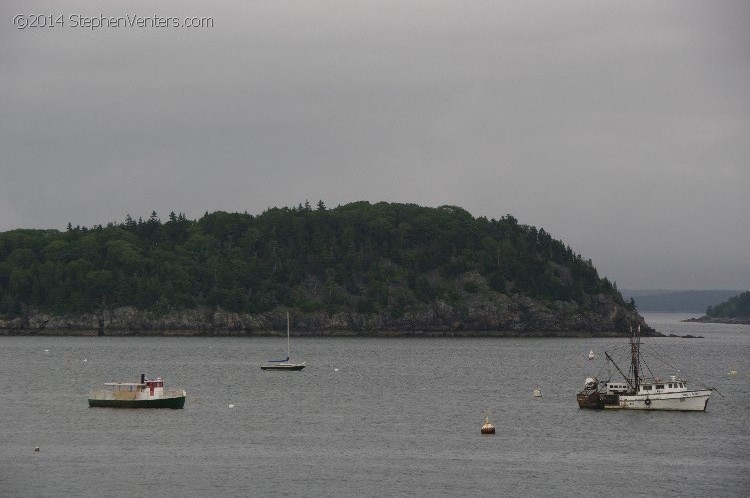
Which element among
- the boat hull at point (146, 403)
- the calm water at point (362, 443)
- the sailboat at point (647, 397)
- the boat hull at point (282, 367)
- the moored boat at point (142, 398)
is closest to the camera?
the calm water at point (362, 443)

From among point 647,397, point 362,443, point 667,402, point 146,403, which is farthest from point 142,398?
point 667,402

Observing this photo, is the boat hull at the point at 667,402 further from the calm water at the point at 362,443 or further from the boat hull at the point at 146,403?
the boat hull at the point at 146,403

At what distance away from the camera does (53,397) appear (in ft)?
366

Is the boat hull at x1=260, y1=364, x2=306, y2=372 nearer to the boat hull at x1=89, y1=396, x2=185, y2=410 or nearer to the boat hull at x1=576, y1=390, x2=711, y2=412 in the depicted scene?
the boat hull at x1=89, y1=396, x2=185, y2=410

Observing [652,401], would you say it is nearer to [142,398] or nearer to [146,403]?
[146,403]

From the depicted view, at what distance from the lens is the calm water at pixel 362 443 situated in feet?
213

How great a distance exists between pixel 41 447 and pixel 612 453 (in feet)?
127

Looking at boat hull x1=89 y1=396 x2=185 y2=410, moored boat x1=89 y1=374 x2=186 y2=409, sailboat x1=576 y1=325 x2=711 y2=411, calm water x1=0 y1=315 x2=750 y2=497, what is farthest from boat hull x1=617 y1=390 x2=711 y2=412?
moored boat x1=89 y1=374 x2=186 y2=409

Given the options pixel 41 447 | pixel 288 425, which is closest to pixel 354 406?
pixel 288 425

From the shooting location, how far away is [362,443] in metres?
80.1

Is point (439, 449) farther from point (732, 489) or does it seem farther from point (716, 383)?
point (716, 383)

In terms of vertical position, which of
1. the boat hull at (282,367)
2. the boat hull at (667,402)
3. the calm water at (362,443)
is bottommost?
the calm water at (362,443)

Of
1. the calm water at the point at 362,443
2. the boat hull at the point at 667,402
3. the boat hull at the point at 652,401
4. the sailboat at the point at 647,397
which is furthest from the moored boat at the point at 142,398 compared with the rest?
the boat hull at the point at 667,402

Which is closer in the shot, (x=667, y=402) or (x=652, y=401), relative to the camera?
(x=652, y=401)
